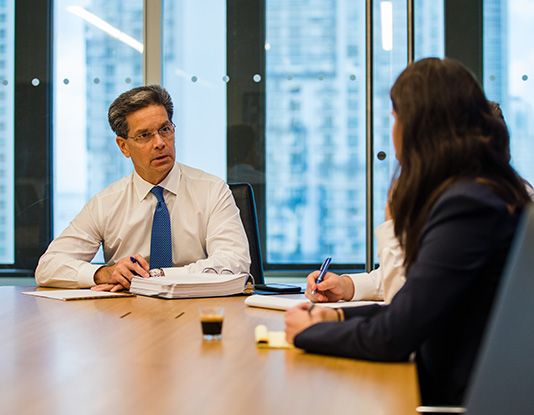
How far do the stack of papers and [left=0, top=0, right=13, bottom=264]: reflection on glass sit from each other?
9.19 ft

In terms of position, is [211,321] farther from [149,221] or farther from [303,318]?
[149,221]

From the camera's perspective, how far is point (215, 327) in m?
1.46

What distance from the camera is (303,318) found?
1.35 metres

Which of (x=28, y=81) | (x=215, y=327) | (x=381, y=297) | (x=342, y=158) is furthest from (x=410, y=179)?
(x=28, y=81)

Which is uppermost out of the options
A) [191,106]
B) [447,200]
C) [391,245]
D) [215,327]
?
[191,106]

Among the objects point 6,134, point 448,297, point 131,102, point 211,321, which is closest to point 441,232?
point 448,297

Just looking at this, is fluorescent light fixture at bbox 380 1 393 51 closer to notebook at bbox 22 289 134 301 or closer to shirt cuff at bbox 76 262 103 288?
shirt cuff at bbox 76 262 103 288

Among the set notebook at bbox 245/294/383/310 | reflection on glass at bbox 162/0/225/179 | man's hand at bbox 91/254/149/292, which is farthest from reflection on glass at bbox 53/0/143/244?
notebook at bbox 245/294/383/310

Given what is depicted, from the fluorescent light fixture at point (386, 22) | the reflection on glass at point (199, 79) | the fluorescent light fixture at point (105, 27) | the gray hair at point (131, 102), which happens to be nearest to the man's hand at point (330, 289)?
the gray hair at point (131, 102)

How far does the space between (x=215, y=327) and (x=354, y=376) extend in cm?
43

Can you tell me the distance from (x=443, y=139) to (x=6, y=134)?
4.14 metres

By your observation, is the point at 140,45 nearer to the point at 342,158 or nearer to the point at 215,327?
the point at 342,158

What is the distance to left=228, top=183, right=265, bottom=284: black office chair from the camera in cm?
309

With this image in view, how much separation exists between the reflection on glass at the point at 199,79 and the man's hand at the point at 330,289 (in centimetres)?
263
